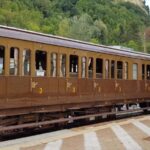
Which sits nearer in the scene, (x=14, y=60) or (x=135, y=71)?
(x=14, y=60)

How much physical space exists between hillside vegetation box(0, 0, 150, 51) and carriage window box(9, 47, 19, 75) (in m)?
77.5

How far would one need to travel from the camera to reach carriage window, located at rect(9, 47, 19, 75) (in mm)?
14859

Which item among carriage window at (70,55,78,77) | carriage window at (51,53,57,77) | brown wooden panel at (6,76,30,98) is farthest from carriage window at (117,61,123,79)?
brown wooden panel at (6,76,30,98)

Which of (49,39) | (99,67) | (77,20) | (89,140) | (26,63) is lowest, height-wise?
(89,140)

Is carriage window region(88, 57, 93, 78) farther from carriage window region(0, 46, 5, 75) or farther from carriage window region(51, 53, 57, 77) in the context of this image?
carriage window region(0, 46, 5, 75)

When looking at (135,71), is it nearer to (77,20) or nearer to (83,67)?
(83,67)

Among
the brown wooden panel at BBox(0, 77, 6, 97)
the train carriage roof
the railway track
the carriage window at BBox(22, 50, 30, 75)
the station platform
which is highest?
the train carriage roof

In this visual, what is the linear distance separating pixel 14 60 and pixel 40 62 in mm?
1536

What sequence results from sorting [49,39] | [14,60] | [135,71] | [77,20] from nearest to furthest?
[14,60] < [49,39] < [135,71] < [77,20]

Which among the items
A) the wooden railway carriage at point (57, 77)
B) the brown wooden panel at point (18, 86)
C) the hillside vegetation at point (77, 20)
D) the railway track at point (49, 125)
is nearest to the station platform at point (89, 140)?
the railway track at point (49, 125)

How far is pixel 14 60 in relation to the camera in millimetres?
15023

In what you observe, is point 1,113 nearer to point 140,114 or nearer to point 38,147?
point 38,147

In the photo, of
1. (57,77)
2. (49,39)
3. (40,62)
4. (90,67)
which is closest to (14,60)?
(40,62)

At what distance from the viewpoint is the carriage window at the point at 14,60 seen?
1486 cm
